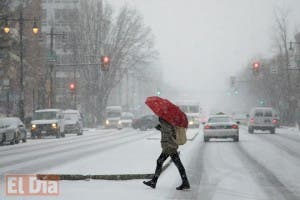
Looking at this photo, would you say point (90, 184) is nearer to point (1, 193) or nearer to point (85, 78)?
point (1, 193)

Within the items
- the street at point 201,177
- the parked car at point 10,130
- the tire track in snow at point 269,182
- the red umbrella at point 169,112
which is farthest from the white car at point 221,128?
the red umbrella at point 169,112

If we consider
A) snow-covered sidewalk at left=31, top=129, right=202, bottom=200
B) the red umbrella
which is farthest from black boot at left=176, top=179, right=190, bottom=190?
the red umbrella

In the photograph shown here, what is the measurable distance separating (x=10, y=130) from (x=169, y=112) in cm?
2784

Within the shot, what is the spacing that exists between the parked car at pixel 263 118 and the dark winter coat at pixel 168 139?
39.8 m

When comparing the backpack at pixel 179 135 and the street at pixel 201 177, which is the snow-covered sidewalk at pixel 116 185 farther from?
the backpack at pixel 179 135

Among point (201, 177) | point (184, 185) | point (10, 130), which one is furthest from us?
point (10, 130)

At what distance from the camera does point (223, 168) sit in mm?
20141

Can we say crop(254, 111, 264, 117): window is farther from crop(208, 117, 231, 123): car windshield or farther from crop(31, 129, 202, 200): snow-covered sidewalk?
crop(31, 129, 202, 200): snow-covered sidewalk

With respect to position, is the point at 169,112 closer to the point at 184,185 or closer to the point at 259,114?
the point at 184,185

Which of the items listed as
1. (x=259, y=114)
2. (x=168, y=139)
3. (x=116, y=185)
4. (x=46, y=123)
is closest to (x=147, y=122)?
(x=259, y=114)

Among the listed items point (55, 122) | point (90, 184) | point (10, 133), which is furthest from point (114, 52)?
point (90, 184)

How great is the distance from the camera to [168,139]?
1375cm

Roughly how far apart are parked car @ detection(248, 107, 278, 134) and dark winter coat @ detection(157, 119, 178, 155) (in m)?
39.8

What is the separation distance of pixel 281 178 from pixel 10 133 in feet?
85.0
